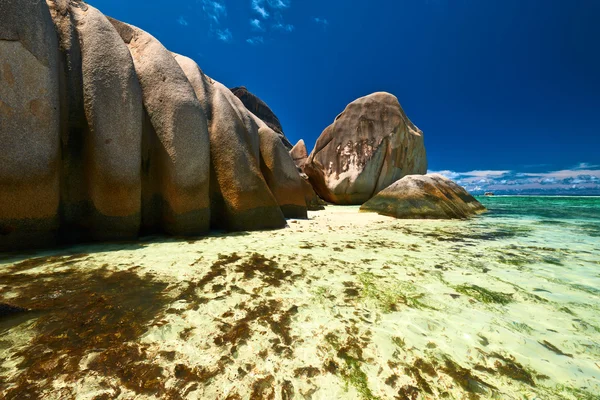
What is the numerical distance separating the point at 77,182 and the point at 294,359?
4.70m

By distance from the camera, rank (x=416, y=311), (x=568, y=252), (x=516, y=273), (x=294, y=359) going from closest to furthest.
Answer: (x=294, y=359)
(x=416, y=311)
(x=516, y=273)
(x=568, y=252)

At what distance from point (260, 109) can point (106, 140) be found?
40.3 meters

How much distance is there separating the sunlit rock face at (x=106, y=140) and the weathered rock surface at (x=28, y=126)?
1cm

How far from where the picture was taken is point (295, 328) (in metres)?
1.71

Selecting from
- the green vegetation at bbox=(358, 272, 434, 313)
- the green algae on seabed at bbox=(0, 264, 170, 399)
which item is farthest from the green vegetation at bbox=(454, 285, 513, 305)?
the green algae on seabed at bbox=(0, 264, 170, 399)

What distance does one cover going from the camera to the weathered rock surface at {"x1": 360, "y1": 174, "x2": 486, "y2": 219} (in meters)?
8.47

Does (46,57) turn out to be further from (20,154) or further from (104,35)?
(20,154)

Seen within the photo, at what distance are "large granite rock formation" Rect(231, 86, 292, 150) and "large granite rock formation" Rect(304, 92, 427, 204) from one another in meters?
22.0

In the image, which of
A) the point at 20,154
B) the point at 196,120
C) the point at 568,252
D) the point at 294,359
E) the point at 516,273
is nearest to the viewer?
the point at 294,359

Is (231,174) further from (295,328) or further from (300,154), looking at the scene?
(300,154)

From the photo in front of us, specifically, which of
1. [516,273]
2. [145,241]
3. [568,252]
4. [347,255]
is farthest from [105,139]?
[568,252]

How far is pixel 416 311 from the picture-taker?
6.51 feet

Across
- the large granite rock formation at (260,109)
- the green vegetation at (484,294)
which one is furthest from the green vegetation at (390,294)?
the large granite rock formation at (260,109)

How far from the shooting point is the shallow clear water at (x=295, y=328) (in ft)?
4.06
